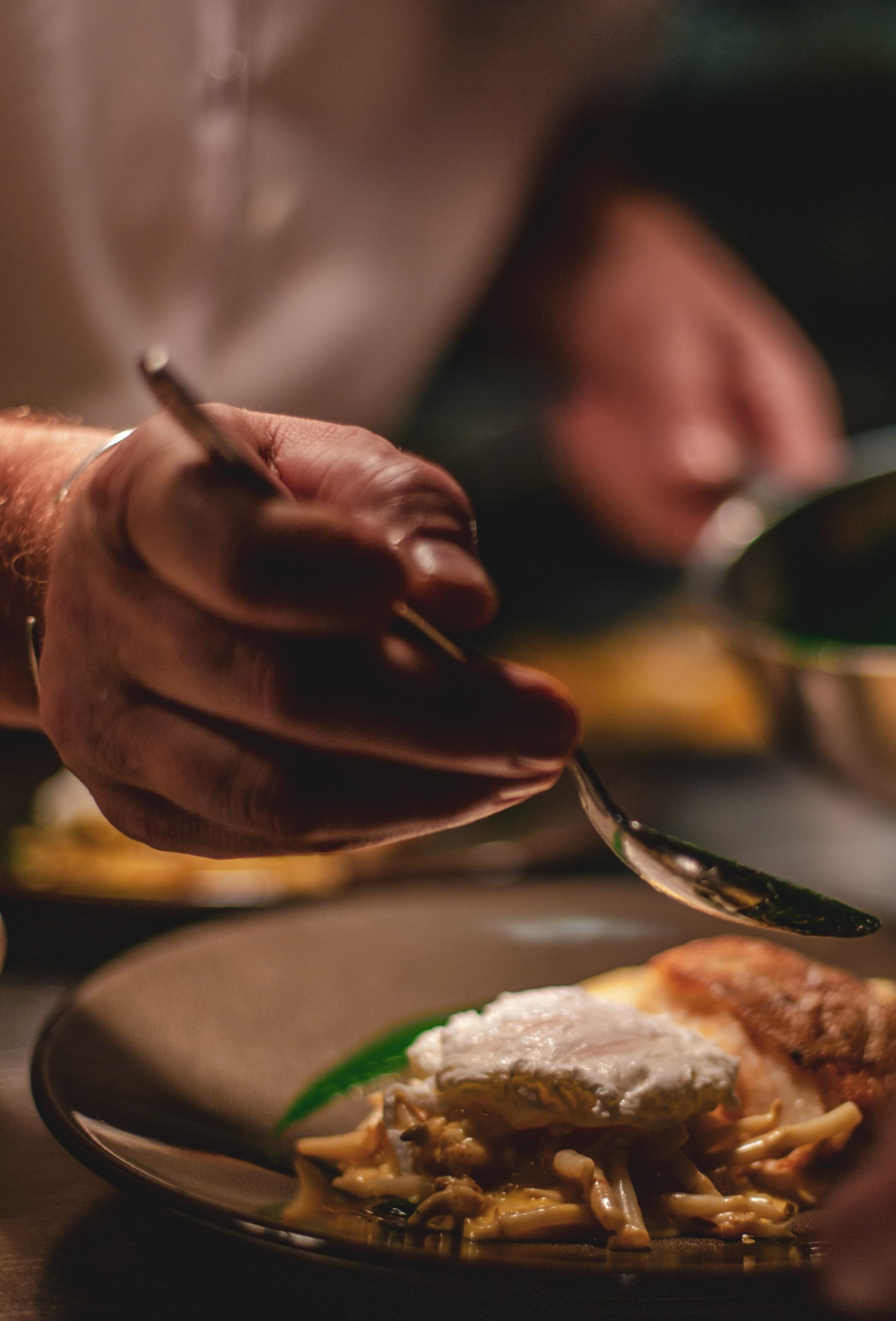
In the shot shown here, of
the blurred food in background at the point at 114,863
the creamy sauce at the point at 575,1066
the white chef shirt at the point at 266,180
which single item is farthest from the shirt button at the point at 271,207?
the creamy sauce at the point at 575,1066

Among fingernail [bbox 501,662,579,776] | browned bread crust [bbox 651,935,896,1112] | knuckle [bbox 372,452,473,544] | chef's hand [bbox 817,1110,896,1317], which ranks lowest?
browned bread crust [bbox 651,935,896,1112]

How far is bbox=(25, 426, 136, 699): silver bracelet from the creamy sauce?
41cm

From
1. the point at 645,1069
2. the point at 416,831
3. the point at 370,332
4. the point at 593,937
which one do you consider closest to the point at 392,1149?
the point at 645,1069

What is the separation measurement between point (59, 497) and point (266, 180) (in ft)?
4.10

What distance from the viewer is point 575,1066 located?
3.01ft

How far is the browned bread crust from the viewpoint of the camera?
3.29ft

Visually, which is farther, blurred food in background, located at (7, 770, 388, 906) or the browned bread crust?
blurred food in background, located at (7, 770, 388, 906)

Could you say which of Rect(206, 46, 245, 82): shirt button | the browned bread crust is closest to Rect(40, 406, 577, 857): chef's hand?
the browned bread crust

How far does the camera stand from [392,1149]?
3.10 ft

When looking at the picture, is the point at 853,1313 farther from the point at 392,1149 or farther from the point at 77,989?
the point at 77,989

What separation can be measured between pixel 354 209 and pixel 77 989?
1.43 metres

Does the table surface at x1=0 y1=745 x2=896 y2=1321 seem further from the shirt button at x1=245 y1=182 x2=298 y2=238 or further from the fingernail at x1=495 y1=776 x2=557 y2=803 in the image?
the shirt button at x1=245 y1=182 x2=298 y2=238

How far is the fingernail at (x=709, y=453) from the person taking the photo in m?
1.96

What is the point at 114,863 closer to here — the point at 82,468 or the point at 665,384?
the point at 82,468
